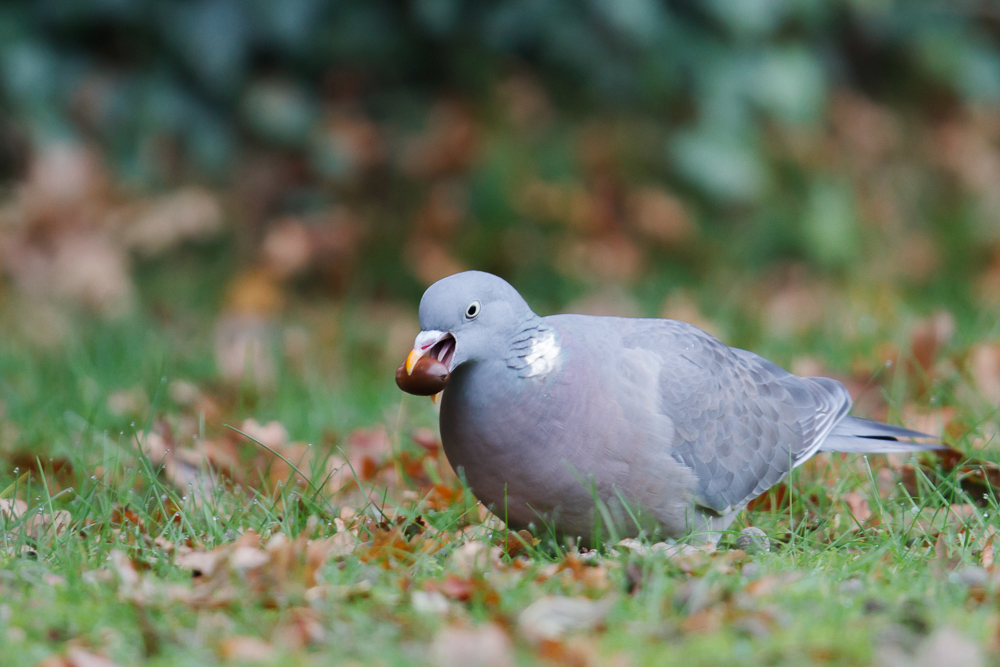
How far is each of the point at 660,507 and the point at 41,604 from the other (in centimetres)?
145

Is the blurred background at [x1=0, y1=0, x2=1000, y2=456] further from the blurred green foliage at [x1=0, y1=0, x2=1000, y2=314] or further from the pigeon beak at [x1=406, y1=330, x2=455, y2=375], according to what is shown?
the pigeon beak at [x1=406, y1=330, x2=455, y2=375]

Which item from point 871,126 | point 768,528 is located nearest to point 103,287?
point 768,528

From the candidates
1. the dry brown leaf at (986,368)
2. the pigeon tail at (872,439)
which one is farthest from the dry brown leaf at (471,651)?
the dry brown leaf at (986,368)

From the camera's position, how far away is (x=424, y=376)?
2447 millimetres

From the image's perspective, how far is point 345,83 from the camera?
5.60 meters

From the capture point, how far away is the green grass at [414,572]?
1.94m

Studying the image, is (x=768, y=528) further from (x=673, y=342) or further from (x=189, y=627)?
(x=189, y=627)

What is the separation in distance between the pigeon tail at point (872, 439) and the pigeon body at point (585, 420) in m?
0.26

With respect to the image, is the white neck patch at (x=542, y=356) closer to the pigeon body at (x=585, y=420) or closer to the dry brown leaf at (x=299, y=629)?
the pigeon body at (x=585, y=420)

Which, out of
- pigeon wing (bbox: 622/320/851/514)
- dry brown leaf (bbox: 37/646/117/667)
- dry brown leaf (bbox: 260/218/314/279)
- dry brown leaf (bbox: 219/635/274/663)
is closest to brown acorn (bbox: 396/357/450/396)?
pigeon wing (bbox: 622/320/851/514)

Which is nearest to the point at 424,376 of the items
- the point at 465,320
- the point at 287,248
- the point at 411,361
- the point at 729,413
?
the point at 411,361

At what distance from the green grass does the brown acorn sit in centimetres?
37

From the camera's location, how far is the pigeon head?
2490 millimetres

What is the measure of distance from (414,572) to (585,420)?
1.80 ft
